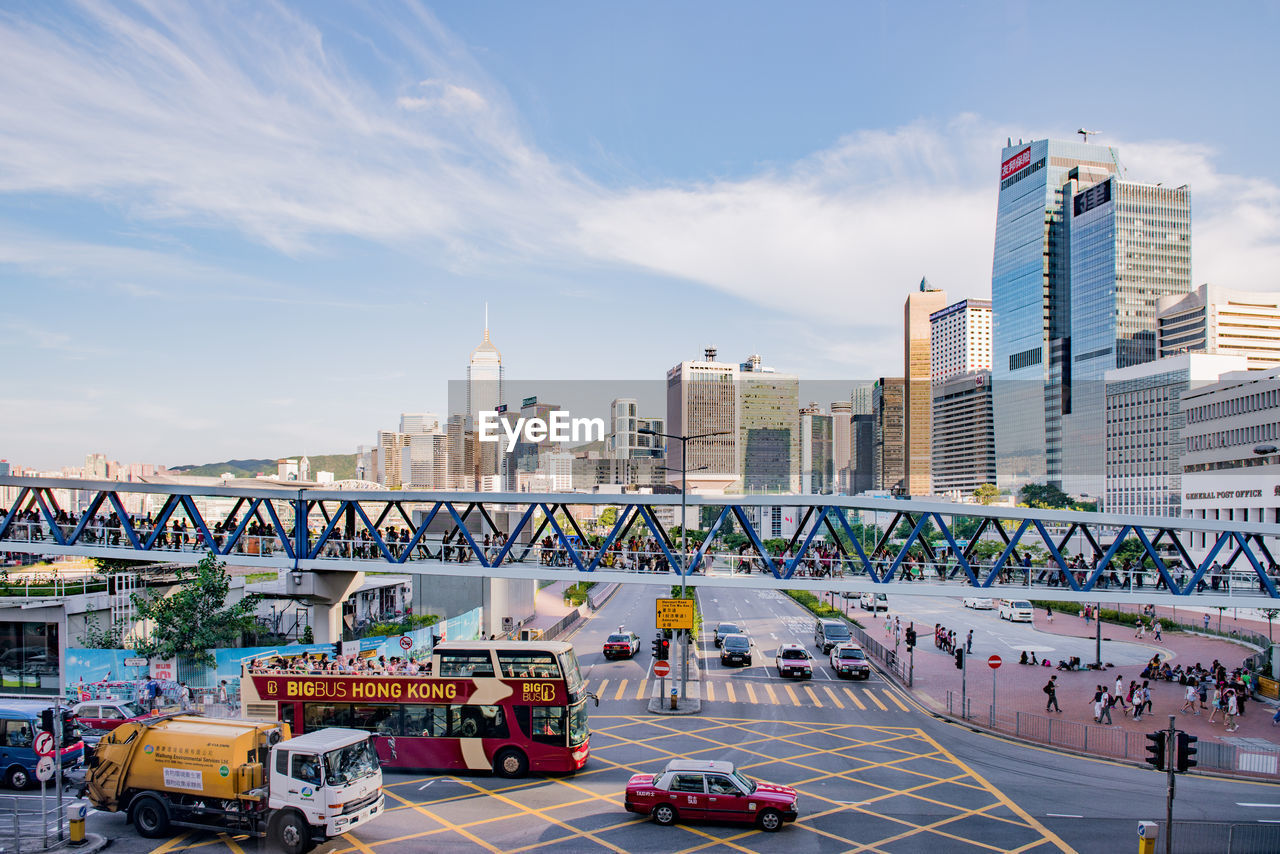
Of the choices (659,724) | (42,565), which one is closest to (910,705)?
(659,724)

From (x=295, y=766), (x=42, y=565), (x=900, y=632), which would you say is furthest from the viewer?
(x=900, y=632)

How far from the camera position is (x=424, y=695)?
870 inches

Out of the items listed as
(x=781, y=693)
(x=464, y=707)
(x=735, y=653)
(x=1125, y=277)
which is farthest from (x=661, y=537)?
(x=1125, y=277)

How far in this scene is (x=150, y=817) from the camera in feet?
59.2

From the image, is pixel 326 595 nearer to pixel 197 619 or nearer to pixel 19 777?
pixel 197 619

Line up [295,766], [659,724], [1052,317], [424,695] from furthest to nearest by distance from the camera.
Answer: [1052,317]
[659,724]
[424,695]
[295,766]

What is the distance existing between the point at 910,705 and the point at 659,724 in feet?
34.9

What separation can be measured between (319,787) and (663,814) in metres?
7.35

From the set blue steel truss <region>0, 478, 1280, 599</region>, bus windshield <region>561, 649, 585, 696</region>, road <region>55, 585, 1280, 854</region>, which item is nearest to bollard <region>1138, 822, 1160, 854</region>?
road <region>55, 585, 1280, 854</region>

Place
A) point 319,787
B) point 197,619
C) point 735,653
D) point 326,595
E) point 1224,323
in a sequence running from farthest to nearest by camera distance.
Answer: point 1224,323 → point 735,653 → point 326,595 → point 197,619 → point 319,787

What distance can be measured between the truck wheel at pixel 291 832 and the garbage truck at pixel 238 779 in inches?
0.8

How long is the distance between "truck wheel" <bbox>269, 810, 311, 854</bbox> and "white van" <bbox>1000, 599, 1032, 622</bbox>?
177 ft

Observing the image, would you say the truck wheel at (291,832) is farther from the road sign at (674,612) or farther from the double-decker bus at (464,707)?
the road sign at (674,612)

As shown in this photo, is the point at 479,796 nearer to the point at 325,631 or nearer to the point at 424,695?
the point at 424,695
